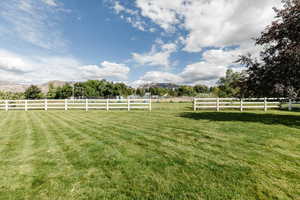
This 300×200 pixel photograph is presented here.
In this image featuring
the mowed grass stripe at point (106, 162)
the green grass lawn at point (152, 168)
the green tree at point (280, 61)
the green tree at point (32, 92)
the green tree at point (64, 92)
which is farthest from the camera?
the green tree at point (64, 92)

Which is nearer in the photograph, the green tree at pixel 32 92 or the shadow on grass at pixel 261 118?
the shadow on grass at pixel 261 118

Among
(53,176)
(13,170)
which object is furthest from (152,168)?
(13,170)

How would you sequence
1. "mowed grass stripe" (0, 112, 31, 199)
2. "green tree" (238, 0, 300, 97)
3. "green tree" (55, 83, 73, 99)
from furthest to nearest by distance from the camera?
"green tree" (55, 83, 73, 99) < "green tree" (238, 0, 300, 97) < "mowed grass stripe" (0, 112, 31, 199)

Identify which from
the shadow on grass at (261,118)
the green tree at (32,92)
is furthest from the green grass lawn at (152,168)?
the green tree at (32,92)

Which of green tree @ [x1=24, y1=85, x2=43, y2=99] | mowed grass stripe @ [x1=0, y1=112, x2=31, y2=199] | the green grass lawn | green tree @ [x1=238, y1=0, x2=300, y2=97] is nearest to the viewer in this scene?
the green grass lawn

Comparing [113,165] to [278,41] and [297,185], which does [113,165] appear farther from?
[278,41]

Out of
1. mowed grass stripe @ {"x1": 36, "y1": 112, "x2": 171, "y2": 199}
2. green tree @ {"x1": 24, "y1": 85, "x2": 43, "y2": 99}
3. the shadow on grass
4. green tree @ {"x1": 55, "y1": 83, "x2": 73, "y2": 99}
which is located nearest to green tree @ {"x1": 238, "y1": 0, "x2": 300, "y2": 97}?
the shadow on grass

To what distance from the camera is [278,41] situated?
8203 millimetres

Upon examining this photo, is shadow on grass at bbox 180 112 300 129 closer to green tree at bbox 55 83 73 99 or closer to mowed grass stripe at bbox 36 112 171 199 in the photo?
mowed grass stripe at bbox 36 112 171 199

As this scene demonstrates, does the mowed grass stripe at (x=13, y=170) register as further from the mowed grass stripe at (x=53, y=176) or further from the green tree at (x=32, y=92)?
the green tree at (x=32, y=92)

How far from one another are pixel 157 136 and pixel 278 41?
28.2 ft

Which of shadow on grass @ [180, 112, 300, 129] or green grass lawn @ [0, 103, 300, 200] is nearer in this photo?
green grass lawn @ [0, 103, 300, 200]

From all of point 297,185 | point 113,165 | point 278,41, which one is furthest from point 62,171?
point 278,41

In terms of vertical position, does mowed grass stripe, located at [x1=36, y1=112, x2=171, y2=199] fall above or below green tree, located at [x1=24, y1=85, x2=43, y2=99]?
below
